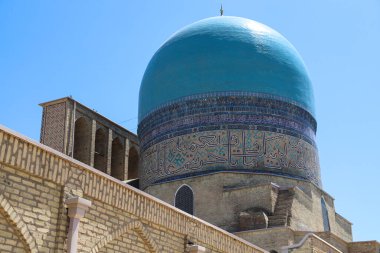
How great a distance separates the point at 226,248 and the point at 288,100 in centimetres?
693

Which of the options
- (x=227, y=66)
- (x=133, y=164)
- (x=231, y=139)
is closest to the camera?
(x=231, y=139)

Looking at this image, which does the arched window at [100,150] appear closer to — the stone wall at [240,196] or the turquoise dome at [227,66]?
the turquoise dome at [227,66]

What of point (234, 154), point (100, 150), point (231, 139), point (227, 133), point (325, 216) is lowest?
point (325, 216)

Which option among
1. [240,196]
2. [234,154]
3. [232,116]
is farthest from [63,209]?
[232,116]

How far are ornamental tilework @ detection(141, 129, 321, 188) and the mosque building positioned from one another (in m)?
0.02

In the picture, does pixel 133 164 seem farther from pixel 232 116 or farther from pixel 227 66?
pixel 227 66

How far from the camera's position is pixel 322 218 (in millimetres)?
13625

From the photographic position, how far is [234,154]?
42.8ft

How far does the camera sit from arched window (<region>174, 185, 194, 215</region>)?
1290cm

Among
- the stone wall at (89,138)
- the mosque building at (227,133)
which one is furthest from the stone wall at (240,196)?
the stone wall at (89,138)

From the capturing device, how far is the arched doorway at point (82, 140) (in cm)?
1478

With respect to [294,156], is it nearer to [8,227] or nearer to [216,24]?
[216,24]

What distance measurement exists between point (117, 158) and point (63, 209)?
11151mm

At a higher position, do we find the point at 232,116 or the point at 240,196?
the point at 232,116
